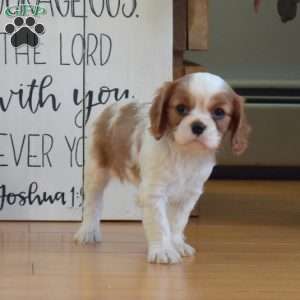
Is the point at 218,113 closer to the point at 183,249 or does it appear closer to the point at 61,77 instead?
the point at 183,249

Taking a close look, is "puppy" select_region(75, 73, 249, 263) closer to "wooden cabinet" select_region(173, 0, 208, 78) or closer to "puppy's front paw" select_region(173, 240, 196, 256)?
"puppy's front paw" select_region(173, 240, 196, 256)

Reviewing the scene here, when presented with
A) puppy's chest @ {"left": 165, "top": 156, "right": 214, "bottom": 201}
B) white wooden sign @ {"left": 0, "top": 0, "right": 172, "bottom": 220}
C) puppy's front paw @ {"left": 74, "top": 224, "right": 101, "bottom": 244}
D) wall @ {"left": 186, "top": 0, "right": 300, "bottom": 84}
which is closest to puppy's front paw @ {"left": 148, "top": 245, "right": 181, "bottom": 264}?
puppy's chest @ {"left": 165, "top": 156, "right": 214, "bottom": 201}

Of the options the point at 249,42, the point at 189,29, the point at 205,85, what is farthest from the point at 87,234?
the point at 249,42

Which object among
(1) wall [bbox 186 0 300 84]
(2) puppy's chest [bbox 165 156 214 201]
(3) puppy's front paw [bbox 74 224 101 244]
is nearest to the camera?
(2) puppy's chest [bbox 165 156 214 201]

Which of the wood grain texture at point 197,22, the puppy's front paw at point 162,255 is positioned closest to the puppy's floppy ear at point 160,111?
the puppy's front paw at point 162,255

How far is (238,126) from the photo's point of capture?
184 centimetres

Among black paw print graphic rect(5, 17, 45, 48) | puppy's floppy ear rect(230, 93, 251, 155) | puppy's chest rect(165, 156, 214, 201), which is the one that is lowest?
puppy's chest rect(165, 156, 214, 201)

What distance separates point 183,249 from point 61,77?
24.6 inches

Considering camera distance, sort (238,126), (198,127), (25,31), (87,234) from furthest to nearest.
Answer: (25,31) → (87,234) → (238,126) → (198,127)

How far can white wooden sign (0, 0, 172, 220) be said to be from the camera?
2229 millimetres

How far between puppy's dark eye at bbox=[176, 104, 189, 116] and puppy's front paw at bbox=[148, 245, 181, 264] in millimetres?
307

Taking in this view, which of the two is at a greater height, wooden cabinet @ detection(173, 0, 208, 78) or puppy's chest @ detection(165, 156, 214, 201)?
wooden cabinet @ detection(173, 0, 208, 78)

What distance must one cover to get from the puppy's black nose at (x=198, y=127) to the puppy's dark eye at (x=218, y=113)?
0.06 metres

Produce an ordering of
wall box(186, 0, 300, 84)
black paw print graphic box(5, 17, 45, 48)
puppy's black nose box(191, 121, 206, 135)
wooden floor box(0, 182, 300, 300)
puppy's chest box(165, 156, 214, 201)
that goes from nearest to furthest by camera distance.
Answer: wooden floor box(0, 182, 300, 300) < puppy's black nose box(191, 121, 206, 135) < puppy's chest box(165, 156, 214, 201) < black paw print graphic box(5, 17, 45, 48) < wall box(186, 0, 300, 84)
